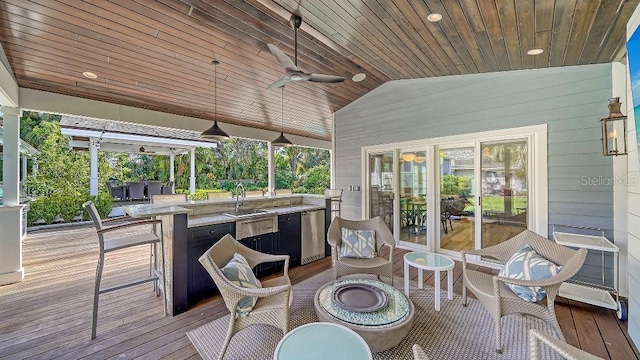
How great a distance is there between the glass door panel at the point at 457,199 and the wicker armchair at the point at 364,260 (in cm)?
→ 188

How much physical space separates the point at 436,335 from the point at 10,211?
5622 millimetres

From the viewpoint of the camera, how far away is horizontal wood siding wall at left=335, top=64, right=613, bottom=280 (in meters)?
3.26

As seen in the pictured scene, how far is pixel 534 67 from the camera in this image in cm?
366

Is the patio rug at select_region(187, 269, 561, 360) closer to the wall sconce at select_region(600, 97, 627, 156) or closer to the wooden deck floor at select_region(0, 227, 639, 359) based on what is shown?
the wooden deck floor at select_region(0, 227, 639, 359)

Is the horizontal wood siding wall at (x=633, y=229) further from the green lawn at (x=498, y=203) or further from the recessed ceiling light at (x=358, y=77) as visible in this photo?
the recessed ceiling light at (x=358, y=77)

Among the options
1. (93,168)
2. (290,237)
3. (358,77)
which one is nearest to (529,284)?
(290,237)

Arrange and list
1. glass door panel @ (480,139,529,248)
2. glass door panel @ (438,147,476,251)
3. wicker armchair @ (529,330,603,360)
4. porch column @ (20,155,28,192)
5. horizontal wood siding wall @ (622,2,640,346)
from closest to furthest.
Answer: wicker armchair @ (529,330,603,360) < horizontal wood siding wall @ (622,2,640,346) < glass door panel @ (480,139,529,248) < glass door panel @ (438,147,476,251) < porch column @ (20,155,28,192)

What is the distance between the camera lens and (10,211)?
3592mm

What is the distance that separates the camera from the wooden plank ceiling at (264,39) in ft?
8.39

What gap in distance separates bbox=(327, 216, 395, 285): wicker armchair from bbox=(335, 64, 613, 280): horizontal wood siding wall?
7.54ft

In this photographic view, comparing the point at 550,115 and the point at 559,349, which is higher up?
the point at 550,115

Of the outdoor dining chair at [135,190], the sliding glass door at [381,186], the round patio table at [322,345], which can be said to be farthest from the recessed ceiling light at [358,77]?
the outdoor dining chair at [135,190]

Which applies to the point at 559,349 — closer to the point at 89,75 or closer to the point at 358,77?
the point at 358,77

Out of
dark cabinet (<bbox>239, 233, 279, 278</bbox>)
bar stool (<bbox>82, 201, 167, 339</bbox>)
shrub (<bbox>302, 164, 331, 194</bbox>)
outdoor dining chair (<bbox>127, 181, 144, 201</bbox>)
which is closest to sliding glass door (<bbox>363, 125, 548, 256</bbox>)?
dark cabinet (<bbox>239, 233, 279, 278</bbox>)
